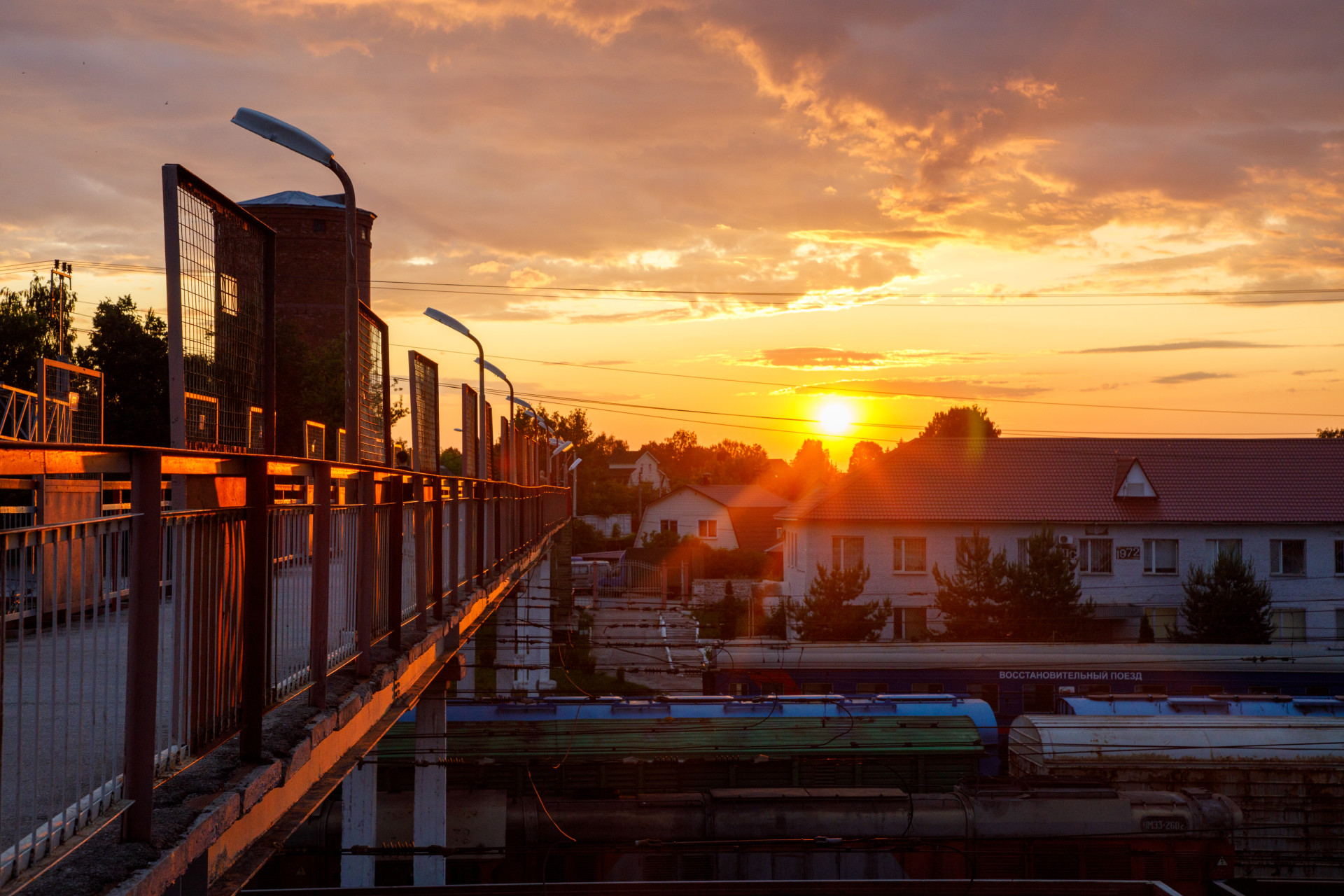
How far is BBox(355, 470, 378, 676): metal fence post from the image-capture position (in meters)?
6.41

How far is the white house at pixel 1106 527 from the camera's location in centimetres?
4103

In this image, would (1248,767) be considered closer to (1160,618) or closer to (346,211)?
(1160,618)

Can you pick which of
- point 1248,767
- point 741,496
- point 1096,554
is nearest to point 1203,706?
point 1248,767

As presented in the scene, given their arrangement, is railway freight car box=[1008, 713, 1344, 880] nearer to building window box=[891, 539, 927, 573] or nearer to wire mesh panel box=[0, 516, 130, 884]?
building window box=[891, 539, 927, 573]

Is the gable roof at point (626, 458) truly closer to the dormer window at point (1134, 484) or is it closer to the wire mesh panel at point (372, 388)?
the dormer window at point (1134, 484)

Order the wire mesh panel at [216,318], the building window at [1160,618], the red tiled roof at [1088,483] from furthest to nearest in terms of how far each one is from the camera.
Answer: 1. the red tiled roof at [1088,483]
2. the building window at [1160,618]
3. the wire mesh panel at [216,318]

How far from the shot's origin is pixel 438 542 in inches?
381

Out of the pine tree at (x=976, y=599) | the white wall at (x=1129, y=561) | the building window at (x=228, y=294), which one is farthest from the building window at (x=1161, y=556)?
the building window at (x=228, y=294)


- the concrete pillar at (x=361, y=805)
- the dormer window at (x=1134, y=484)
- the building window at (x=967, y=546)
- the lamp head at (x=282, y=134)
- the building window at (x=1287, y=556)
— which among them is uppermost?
the lamp head at (x=282, y=134)

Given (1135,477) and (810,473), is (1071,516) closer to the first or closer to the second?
(1135,477)

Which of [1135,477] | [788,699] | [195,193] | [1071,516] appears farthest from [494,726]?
[1135,477]

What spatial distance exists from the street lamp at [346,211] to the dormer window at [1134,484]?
40.6 meters

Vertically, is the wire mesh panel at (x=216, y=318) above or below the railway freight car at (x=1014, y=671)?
above

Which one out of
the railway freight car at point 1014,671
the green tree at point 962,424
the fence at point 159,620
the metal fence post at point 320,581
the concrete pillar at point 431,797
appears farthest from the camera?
the green tree at point 962,424
